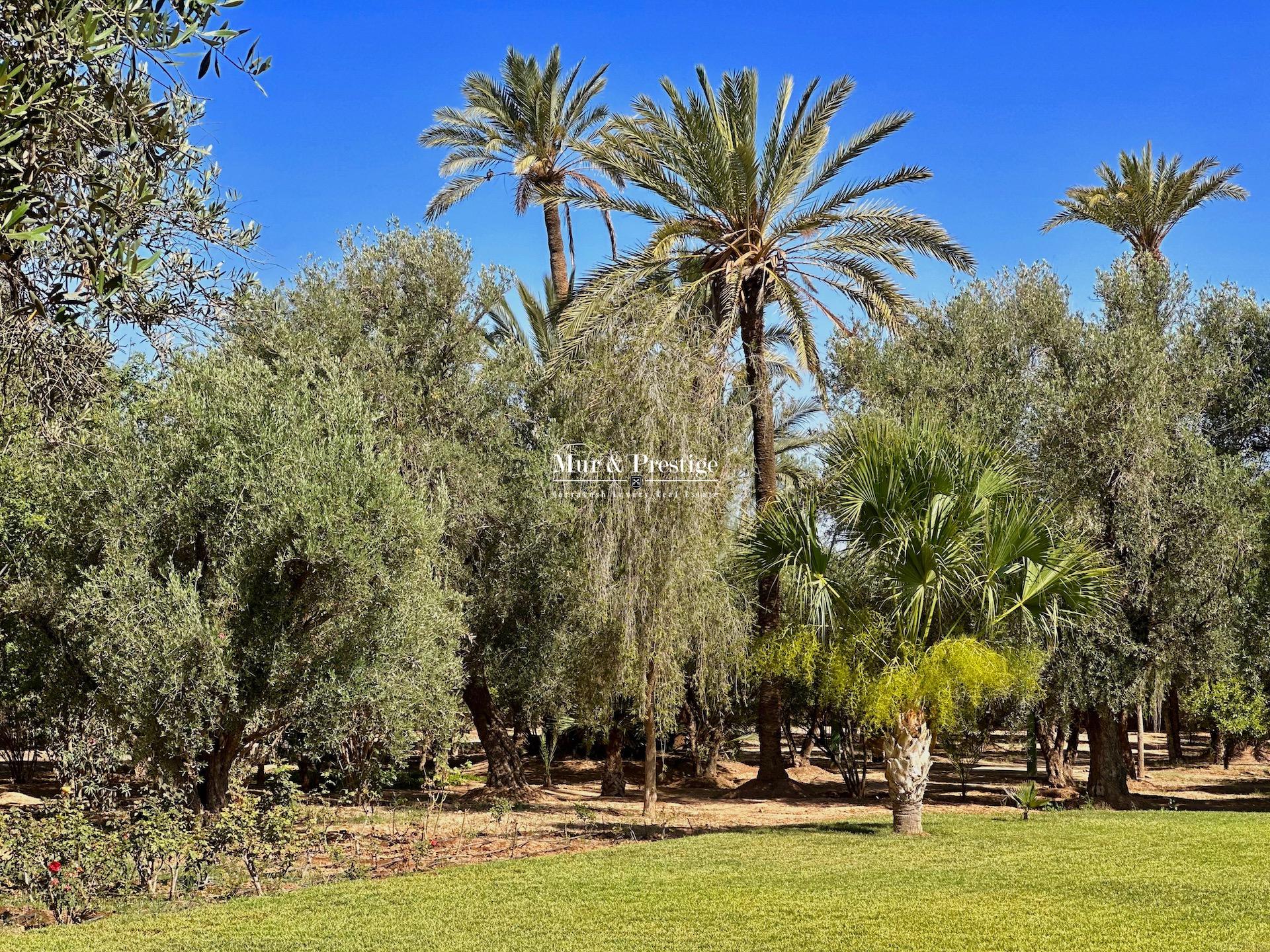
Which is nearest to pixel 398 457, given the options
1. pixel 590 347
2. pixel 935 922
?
pixel 590 347

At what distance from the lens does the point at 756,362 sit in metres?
18.9

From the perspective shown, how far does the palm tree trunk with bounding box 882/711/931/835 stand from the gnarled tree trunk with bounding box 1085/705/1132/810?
7.49 m

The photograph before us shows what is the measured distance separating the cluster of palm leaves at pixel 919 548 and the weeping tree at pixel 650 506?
232 cm

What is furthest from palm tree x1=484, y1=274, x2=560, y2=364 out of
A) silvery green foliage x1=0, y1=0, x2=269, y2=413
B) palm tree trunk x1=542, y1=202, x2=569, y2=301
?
silvery green foliage x1=0, y1=0, x2=269, y2=413

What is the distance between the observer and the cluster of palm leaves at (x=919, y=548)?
1291 centimetres

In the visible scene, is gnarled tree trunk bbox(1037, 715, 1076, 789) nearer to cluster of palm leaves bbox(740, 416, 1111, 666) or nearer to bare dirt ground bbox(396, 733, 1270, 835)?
bare dirt ground bbox(396, 733, 1270, 835)

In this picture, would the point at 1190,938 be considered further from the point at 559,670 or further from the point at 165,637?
the point at 559,670

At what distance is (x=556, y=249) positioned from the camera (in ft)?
83.8

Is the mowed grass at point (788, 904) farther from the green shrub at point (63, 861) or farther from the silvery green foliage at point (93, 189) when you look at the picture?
the silvery green foliage at point (93, 189)

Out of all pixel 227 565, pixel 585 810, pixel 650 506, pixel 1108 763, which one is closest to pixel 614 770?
pixel 585 810

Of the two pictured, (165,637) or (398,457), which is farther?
(398,457)

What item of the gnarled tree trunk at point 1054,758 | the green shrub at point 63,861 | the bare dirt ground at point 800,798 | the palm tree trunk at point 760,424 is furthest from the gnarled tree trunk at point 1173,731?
the green shrub at point 63,861

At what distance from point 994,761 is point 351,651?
26772 millimetres

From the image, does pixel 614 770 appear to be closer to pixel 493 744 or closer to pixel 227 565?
pixel 493 744
